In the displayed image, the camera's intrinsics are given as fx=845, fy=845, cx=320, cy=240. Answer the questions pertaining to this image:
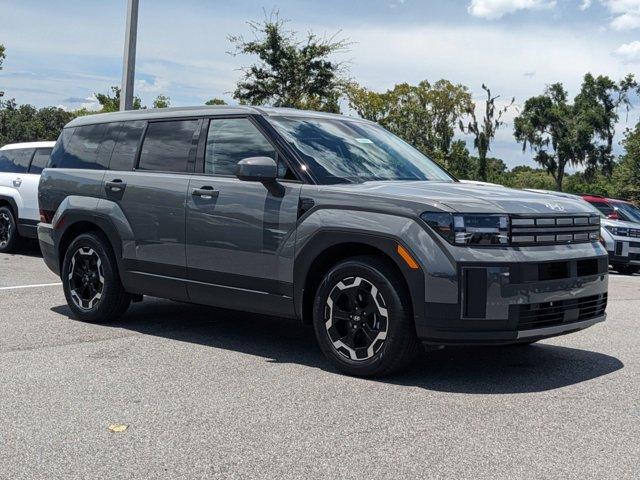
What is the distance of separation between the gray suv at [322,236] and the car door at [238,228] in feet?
0.04

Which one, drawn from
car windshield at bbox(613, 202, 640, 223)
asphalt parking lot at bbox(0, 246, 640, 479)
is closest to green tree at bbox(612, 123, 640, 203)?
car windshield at bbox(613, 202, 640, 223)

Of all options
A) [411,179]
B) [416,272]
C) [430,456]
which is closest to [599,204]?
[411,179]

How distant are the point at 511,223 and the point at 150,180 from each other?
3.10 meters

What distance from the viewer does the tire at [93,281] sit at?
7.37 meters

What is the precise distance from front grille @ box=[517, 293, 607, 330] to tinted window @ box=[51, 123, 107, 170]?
4.07m

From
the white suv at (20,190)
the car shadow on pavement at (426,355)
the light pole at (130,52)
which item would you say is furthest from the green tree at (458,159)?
the car shadow on pavement at (426,355)

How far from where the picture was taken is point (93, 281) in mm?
7547

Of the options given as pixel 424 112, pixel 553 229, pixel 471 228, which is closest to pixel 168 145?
pixel 471 228

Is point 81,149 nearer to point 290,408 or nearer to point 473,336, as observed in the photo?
point 290,408

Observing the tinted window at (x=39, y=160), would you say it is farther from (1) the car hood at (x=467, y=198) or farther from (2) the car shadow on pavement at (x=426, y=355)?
(1) the car hood at (x=467, y=198)

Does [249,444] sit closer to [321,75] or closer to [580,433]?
[580,433]

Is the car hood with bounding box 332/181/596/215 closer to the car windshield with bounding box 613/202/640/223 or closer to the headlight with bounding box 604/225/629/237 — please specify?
the headlight with bounding box 604/225/629/237

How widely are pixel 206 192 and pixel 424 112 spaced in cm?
5760

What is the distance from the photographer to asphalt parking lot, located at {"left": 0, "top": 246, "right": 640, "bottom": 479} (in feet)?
13.0
